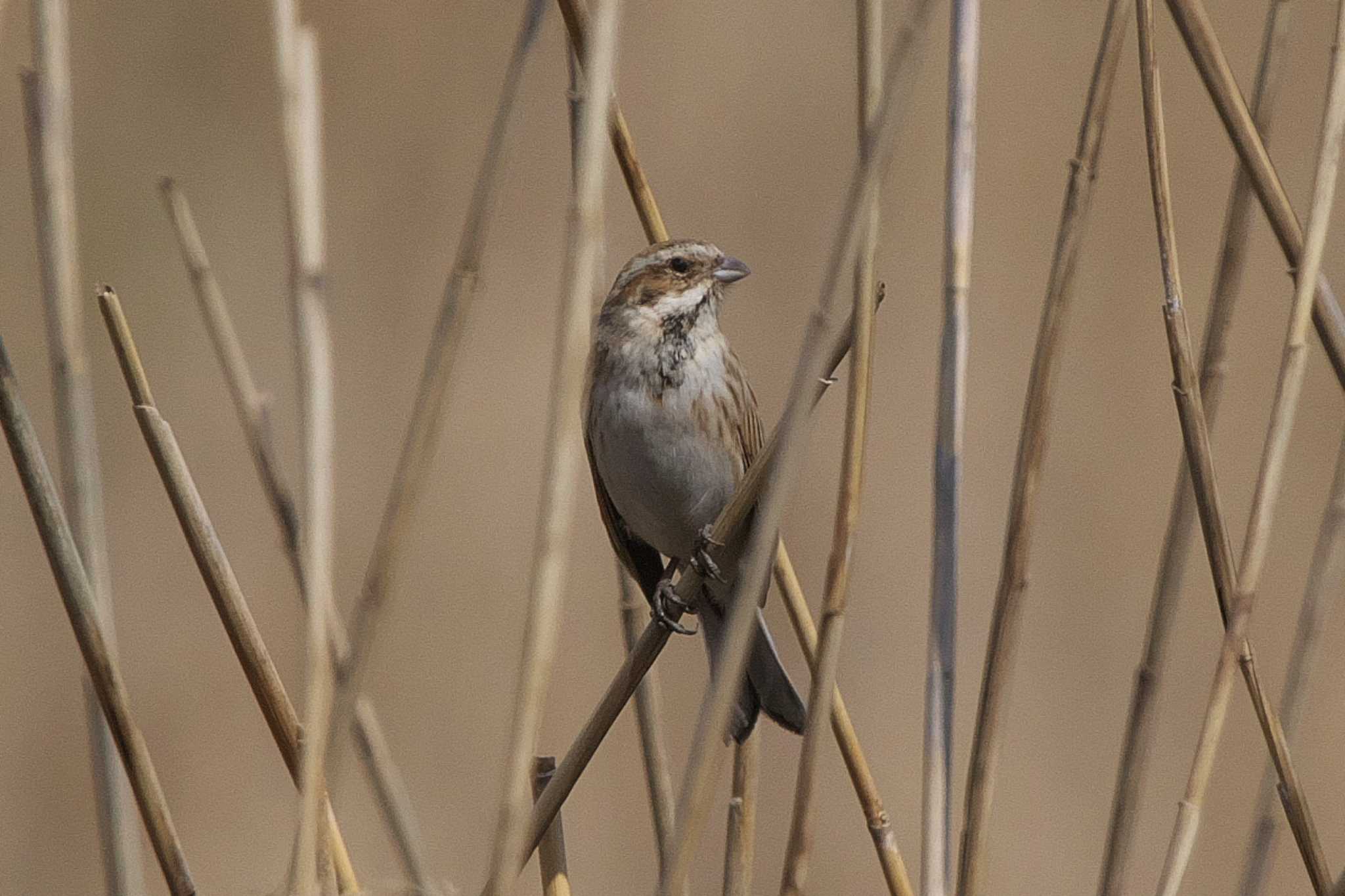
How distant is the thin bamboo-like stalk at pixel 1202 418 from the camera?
5.60ft

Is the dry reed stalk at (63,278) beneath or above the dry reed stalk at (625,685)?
above

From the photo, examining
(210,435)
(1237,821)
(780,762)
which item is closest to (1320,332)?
(780,762)

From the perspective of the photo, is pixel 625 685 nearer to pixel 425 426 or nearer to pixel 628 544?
pixel 425 426

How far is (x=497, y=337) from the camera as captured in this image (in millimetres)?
4262

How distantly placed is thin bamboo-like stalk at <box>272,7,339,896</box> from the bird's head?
3.92 ft

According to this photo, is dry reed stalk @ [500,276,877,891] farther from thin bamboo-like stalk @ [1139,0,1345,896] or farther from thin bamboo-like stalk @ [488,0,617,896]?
thin bamboo-like stalk @ [1139,0,1345,896]

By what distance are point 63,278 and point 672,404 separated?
3.86ft

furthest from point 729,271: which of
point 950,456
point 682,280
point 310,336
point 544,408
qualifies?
point 544,408

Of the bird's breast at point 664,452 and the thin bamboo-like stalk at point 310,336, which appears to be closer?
the thin bamboo-like stalk at point 310,336

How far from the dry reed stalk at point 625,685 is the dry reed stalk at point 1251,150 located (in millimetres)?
555

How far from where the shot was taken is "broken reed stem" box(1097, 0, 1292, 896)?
187 cm

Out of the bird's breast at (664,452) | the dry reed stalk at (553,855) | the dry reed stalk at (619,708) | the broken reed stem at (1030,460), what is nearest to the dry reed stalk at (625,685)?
the dry reed stalk at (619,708)

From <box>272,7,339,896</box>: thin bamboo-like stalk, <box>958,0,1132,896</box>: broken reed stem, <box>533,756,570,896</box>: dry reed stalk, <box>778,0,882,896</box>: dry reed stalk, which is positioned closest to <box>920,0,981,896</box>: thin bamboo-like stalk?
<box>958,0,1132,896</box>: broken reed stem

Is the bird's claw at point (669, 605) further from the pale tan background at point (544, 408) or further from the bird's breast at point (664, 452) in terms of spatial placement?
the pale tan background at point (544, 408)
